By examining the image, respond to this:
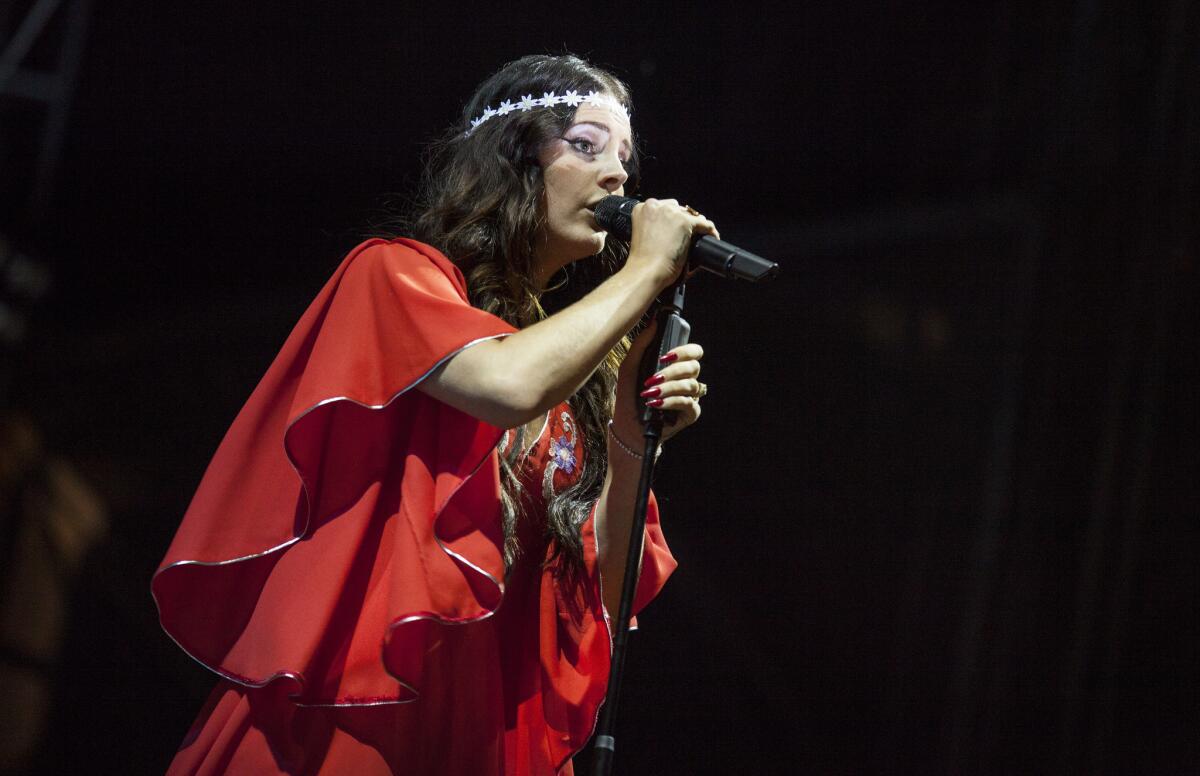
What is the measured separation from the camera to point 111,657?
2.17 m

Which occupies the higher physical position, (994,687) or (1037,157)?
(1037,157)

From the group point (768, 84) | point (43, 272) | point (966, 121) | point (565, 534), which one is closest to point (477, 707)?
point (565, 534)

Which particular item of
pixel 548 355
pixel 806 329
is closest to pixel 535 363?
pixel 548 355

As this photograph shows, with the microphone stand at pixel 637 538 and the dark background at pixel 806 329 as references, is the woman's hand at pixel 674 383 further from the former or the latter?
the dark background at pixel 806 329

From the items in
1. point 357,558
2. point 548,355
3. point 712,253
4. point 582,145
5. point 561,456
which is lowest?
point 357,558

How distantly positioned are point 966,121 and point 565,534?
1.67m

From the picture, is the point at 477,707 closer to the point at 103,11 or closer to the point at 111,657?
the point at 111,657

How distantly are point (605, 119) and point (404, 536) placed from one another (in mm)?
658

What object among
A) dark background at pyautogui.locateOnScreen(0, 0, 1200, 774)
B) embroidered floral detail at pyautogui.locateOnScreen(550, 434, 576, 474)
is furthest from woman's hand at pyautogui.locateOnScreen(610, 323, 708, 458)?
dark background at pyautogui.locateOnScreen(0, 0, 1200, 774)

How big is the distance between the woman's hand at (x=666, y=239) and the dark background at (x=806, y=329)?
1148 millimetres

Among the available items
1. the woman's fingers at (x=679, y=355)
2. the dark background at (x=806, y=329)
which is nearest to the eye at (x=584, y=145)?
the woman's fingers at (x=679, y=355)

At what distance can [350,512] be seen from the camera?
1.19 metres

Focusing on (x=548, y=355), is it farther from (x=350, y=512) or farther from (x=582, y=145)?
(x=582, y=145)

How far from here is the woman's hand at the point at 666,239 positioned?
1.22m
